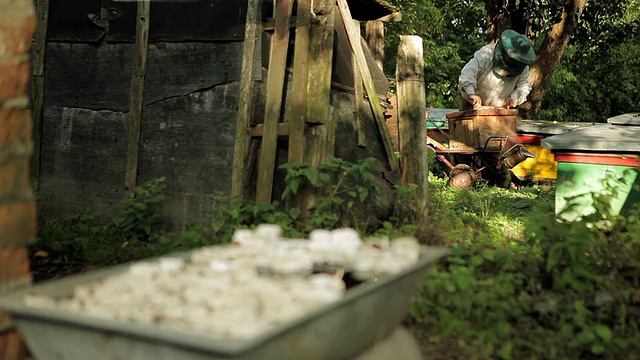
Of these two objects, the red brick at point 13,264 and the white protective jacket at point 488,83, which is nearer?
the red brick at point 13,264

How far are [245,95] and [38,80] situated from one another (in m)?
2.60

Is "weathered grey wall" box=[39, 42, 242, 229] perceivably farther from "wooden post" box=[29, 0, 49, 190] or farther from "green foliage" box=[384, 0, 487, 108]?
"green foliage" box=[384, 0, 487, 108]

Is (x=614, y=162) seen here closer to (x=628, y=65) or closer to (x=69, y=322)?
(x=69, y=322)

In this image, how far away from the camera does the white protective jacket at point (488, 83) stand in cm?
1260

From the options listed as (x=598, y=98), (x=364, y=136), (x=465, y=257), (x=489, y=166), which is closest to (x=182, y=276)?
(x=465, y=257)

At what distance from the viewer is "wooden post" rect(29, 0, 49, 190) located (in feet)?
24.2

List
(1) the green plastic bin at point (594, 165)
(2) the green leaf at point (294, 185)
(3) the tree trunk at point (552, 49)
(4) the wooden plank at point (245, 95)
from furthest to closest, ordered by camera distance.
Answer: (3) the tree trunk at point (552, 49)
(4) the wooden plank at point (245, 95)
(1) the green plastic bin at point (594, 165)
(2) the green leaf at point (294, 185)

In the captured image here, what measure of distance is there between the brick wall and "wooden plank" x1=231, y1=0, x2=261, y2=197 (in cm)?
328

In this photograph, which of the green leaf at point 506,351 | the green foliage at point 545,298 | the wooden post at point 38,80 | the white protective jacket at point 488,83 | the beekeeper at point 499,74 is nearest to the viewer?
the green leaf at point 506,351

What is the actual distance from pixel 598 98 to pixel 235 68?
23.3 m

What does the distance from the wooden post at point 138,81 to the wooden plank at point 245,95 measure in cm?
116

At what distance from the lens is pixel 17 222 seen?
305cm

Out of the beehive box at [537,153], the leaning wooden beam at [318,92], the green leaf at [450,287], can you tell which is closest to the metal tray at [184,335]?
the green leaf at [450,287]

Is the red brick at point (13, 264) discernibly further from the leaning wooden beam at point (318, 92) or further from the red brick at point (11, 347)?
the leaning wooden beam at point (318, 92)
